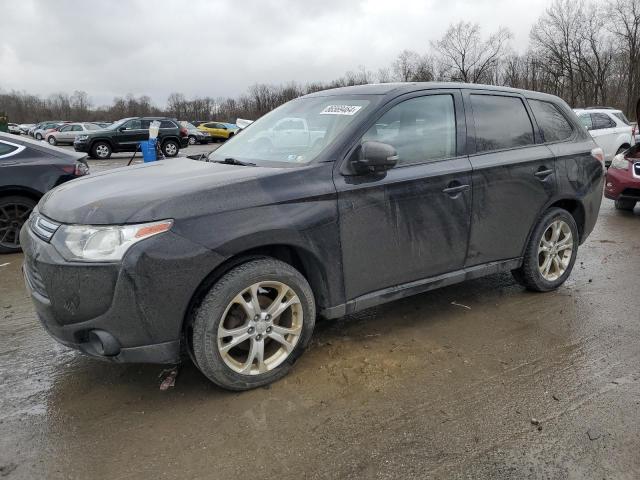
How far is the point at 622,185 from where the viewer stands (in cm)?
814

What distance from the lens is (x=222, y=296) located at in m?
2.75

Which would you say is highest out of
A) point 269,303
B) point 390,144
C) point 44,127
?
point 44,127

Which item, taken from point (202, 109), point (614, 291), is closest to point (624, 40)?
point (614, 291)

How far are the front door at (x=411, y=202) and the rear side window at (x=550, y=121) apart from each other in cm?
100

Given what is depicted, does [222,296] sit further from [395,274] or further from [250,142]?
[250,142]

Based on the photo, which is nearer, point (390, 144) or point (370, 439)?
point (370, 439)

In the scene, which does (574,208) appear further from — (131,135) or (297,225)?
(131,135)

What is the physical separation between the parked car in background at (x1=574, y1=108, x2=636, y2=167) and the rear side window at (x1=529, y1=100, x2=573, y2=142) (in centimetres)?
982

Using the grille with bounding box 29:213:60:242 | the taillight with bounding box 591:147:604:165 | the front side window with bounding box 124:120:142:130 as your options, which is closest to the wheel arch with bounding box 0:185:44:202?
the grille with bounding box 29:213:60:242

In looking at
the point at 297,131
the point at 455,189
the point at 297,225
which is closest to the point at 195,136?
the point at 297,131

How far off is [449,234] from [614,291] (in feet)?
→ 6.82

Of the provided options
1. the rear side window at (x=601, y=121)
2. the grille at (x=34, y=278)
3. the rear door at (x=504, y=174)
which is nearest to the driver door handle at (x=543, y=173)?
the rear door at (x=504, y=174)

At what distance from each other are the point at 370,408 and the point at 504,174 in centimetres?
212

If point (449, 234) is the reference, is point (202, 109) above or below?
above
